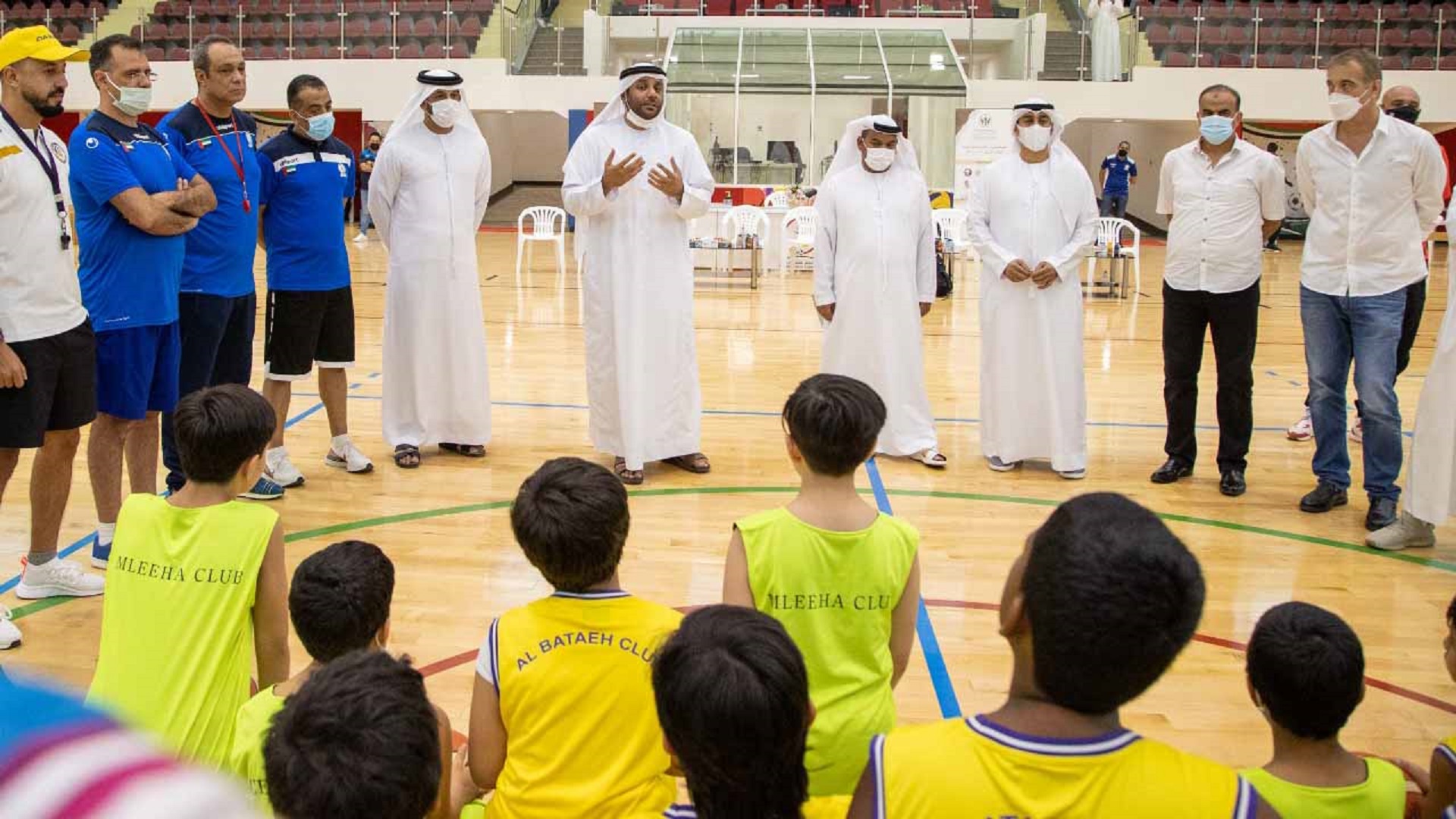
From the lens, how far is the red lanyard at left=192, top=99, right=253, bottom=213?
202 inches

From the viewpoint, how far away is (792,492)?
227 inches

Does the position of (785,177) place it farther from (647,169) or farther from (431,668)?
(431,668)

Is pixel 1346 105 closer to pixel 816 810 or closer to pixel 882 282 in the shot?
pixel 882 282

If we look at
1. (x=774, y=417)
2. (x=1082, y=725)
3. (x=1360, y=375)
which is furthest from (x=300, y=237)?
(x=1082, y=725)

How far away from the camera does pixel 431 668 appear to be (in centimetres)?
377

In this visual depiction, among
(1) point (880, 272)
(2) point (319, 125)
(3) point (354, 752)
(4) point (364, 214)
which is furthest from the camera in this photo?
(4) point (364, 214)

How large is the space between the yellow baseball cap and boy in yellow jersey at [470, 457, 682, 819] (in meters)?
2.64

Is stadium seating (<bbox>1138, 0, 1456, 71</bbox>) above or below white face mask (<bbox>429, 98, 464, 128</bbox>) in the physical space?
above

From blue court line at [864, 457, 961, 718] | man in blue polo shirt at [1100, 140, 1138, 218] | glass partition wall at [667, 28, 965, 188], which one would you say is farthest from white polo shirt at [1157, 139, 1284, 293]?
man in blue polo shirt at [1100, 140, 1138, 218]

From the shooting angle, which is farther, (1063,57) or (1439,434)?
(1063,57)

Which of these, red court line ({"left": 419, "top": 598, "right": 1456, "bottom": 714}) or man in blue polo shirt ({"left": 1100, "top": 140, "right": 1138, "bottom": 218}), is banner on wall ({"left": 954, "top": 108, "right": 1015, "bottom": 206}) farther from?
red court line ({"left": 419, "top": 598, "right": 1456, "bottom": 714})

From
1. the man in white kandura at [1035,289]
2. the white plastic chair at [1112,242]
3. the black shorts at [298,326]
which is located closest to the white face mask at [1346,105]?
the man in white kandura at [1035,289]

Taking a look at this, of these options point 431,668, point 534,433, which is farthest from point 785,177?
point 431,668

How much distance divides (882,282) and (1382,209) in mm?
2112
